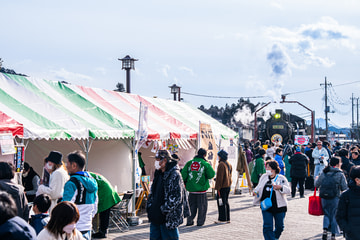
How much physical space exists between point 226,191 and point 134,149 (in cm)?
244

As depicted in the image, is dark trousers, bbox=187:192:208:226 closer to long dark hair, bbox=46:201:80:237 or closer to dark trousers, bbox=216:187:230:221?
dark trousers, bbox=216:187:230:221

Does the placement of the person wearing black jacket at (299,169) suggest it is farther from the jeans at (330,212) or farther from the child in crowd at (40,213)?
the child in crowd at (40,213)

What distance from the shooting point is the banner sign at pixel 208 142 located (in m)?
13.9

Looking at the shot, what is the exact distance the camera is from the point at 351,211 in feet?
17.9

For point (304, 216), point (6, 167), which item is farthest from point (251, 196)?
point (6, 167)

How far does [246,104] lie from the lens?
62.7m

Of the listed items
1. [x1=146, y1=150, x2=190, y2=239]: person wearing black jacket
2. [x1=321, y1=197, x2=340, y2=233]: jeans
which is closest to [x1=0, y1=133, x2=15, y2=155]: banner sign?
[x1=146, y1=150, x2=190, y2=239]: person wearing black jacket

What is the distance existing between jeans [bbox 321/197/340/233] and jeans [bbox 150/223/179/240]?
3675mm

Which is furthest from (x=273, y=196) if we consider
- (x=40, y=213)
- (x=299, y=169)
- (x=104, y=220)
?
(x=299, y=169)

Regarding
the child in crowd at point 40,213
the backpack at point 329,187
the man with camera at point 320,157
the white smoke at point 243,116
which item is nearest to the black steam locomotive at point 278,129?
the man with camera at point 320,157

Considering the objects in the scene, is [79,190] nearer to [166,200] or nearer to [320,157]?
[166,200]

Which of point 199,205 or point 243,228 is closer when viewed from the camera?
point 243,228

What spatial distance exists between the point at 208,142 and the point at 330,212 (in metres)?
6.24

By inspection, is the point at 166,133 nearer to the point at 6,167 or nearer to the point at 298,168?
the point at 298,168
